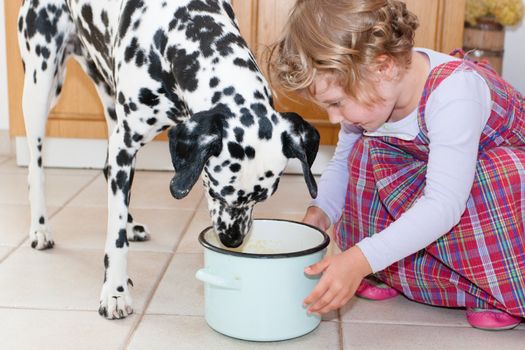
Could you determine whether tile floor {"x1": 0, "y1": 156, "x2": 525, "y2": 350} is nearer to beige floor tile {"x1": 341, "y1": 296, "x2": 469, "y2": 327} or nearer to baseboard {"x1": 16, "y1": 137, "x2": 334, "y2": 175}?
beige floor tile {"x1": 341, "y1": 296, "x2": 469, "y2": 327}

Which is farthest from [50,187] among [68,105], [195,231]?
[195,231]

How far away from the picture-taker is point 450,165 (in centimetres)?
184

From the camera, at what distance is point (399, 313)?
2.17 metres

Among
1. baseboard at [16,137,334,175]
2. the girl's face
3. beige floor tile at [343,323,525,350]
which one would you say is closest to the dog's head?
the girl's face

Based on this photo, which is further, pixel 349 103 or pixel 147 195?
pixel 147 195

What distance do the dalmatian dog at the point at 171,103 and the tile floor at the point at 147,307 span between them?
95mm

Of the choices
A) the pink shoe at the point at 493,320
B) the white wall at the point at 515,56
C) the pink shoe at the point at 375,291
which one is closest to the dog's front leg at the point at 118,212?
the pink shoe at the point at 375,291

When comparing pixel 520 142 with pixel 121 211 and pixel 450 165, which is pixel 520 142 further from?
pixel 121 211

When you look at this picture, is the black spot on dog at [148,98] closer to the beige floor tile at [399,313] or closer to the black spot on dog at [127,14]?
the black spot on dog at [127,14]

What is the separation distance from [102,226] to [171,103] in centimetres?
100

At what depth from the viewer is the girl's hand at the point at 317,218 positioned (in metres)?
2.25

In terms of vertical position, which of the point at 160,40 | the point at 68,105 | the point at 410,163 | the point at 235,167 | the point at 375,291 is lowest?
the point at 375,291

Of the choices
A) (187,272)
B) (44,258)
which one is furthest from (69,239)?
(187,272)

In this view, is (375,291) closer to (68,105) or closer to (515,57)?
(68,105)
